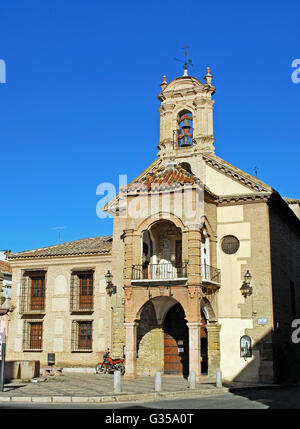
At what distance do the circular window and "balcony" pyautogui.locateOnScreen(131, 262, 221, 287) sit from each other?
44.2 inches

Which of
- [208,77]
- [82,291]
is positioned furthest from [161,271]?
[208,77]

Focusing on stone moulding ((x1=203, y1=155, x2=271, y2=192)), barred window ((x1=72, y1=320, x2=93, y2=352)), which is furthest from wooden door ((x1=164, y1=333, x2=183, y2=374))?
stone moulding ((x1=203, y1=155, x2=271, y2=192))

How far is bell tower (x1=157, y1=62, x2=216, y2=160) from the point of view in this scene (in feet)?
95.4

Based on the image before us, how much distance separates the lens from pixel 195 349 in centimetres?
2309

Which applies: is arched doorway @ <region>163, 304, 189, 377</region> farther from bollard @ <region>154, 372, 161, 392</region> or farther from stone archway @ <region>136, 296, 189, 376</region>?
bollard @ <region>154, 372, 161, 392</region>

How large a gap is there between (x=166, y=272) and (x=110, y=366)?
17.9 ft

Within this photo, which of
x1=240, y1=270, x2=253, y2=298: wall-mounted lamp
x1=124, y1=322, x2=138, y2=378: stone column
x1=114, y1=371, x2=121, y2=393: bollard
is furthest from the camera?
x1=240, y1=270, x2=253, y2=298: wall-mounted lamp

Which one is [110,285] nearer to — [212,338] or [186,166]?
[212,338]

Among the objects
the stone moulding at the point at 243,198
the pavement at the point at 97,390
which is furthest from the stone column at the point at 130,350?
the stone moulding at the point at 243,198

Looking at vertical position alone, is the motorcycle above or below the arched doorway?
below

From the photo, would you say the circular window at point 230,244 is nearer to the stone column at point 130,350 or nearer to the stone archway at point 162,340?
the stone archway at point 162,340

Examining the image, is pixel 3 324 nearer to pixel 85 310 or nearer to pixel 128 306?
pixel 85 310

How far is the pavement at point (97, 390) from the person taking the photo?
16891 millimetres
